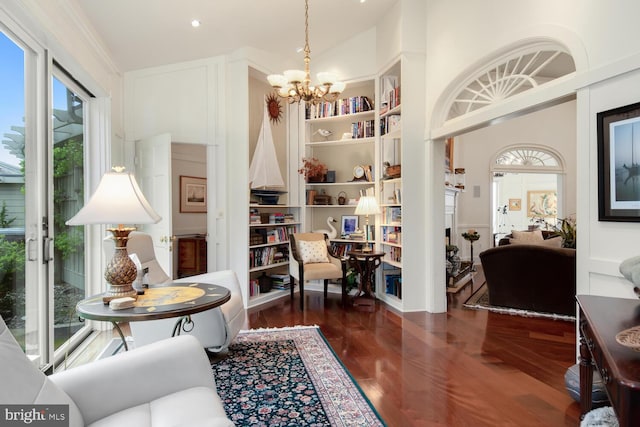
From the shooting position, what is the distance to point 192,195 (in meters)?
6.73

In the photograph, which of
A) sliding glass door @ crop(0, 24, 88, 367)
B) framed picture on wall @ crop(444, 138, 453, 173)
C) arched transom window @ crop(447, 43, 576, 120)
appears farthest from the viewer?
framed picture on wall @ crop(444, 138, 453, 173)

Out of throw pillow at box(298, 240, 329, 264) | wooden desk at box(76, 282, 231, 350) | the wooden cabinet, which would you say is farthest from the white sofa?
the wooden cabinet

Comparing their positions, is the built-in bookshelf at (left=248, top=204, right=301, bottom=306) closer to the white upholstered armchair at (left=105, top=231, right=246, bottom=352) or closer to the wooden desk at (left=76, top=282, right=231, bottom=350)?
the white upholstered armchair at (left=105, top=231, right=246, bottom=352)

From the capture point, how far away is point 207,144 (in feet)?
15.4

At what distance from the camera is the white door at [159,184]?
4.15 meters

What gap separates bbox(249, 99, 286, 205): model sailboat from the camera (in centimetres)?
491

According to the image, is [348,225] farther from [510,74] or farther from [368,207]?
[510,74]

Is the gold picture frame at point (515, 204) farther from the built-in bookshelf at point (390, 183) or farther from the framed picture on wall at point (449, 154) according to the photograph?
the built-in bookshelf at point (390, 183)

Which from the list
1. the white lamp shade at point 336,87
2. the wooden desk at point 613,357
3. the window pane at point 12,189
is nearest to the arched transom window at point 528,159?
the white lamp shade at point 336,87

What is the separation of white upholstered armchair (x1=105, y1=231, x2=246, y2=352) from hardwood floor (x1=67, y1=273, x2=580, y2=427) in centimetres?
92

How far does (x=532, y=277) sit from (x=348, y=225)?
2.50 metres

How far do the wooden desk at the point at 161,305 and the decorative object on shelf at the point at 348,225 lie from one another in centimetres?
322

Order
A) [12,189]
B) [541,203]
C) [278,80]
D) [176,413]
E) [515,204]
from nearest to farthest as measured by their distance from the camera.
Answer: [176,413] < [12,189] < [278,80] < [541,203] < [515,204]

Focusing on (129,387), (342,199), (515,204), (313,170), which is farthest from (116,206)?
(515,204)
